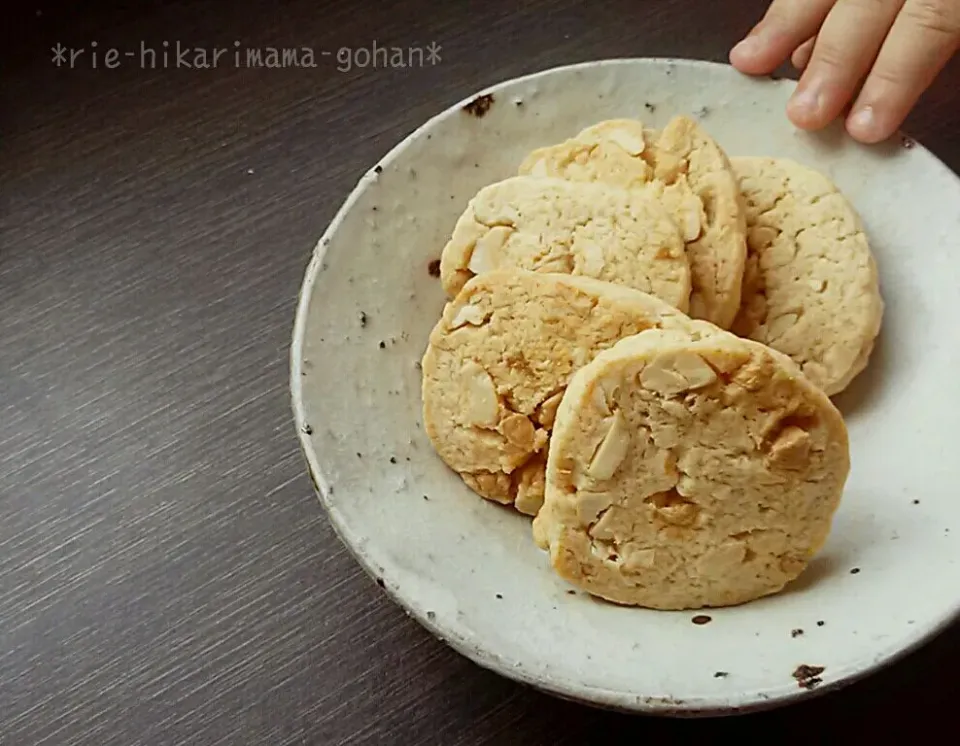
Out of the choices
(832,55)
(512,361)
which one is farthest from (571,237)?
(832,55)

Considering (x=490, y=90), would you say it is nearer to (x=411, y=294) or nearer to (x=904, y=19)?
(x=411, y=294)

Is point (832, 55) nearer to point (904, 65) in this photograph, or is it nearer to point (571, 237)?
point (904, 65)

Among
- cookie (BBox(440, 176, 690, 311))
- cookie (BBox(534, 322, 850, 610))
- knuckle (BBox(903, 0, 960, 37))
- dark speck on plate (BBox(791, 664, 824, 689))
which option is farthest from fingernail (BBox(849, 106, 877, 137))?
dark speck on plate (BBox(791, 664, 824, 689))

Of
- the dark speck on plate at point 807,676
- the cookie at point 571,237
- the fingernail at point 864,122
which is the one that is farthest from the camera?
the fingernail at point 864,122

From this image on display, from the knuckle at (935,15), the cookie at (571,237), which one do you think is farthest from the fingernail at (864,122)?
the cookie at (571,237)

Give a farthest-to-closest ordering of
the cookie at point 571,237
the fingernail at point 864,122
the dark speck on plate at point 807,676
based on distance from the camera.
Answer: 1. the fingernail at point 864,122
2. the cookie at point 571,237
3. the dark speck on plate at point 807,676

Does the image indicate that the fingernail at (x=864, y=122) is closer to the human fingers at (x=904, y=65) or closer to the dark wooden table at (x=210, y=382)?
the human fingers at (x=904, y=65)

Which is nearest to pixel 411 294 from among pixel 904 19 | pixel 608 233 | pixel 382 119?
pixel 608 233

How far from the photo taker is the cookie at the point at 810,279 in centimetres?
→ 81

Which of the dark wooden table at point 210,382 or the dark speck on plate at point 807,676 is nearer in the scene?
the dark speck on plate at point 807,676

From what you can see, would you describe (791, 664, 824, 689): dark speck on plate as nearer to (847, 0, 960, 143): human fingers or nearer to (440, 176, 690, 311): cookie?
(440, 176, 690, 311): cookie

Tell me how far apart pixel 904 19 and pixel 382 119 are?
22.0 inches

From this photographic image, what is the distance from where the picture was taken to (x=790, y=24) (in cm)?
96

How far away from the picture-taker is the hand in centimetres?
89
